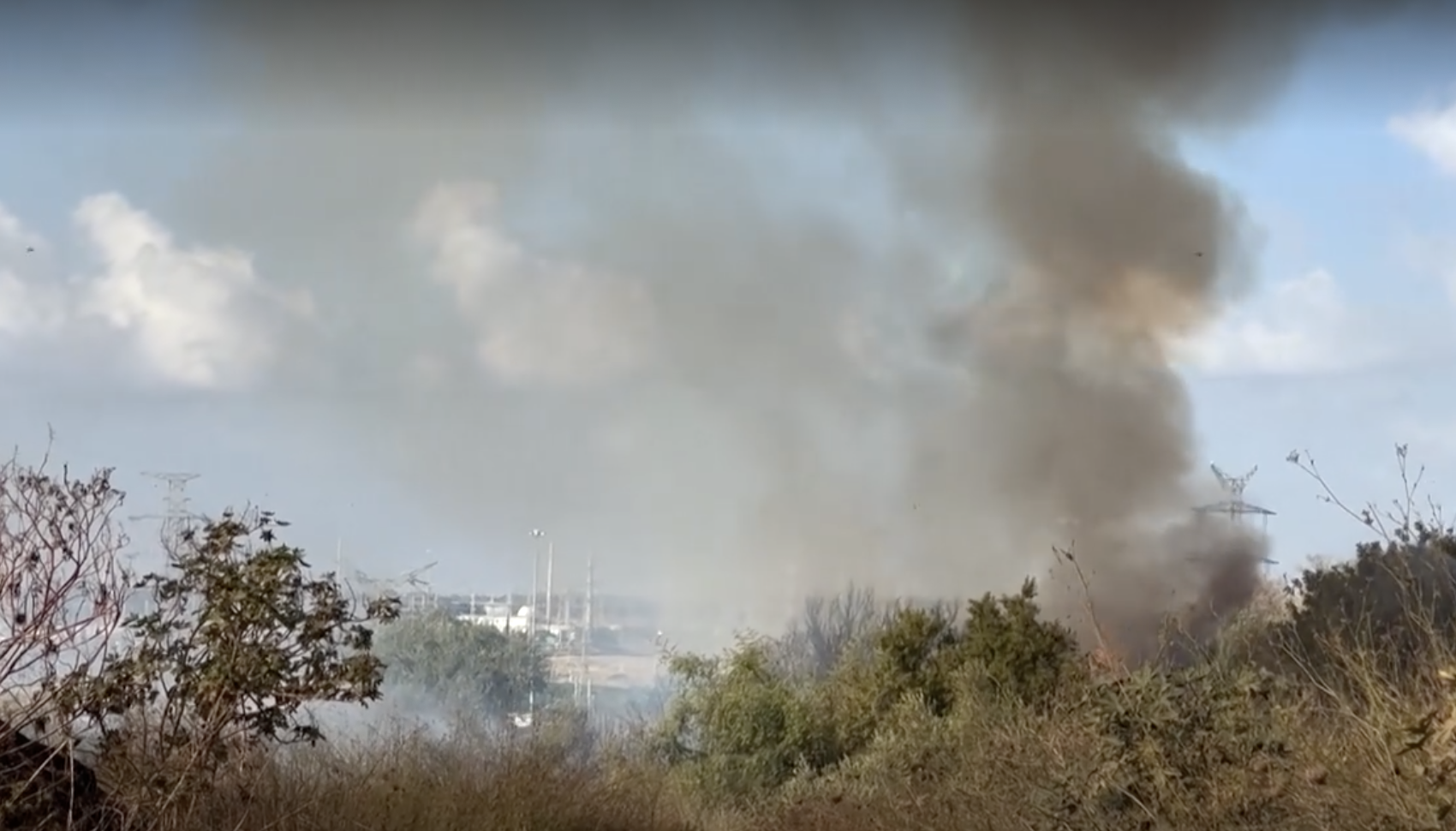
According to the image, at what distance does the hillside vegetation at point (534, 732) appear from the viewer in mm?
6340

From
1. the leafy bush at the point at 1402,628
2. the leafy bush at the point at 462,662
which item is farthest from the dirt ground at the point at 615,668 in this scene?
the leafy bush at the point at 1402,628

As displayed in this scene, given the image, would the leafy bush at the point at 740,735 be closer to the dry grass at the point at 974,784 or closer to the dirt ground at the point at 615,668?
the dirt ground at the point at 615,668

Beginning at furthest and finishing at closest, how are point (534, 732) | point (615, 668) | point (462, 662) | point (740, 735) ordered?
1. point (615, 668)
2. point (740, 735)
3. point (462, 662)
4. point (534, 732)

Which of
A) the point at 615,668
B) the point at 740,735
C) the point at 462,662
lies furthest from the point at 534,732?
the point at 615,668

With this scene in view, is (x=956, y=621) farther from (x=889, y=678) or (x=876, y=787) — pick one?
(x=876, y=787)

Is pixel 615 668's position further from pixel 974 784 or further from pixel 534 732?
pixel 974 784

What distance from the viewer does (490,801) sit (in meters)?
10.7

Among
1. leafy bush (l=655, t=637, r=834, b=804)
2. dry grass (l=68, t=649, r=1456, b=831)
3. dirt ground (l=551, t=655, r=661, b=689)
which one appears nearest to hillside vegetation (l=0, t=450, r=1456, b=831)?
dry grass (l=68, t=649, r=1456, b=831)

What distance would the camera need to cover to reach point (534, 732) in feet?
44.5

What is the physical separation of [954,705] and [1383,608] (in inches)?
235

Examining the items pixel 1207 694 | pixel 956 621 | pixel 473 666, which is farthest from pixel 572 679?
pixel 1207 694

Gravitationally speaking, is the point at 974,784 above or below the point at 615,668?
below

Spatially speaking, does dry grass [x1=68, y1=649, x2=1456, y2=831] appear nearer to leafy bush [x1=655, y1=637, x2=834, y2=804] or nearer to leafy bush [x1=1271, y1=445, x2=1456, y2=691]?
leafy bush [x1=1271, y1=445, x2=1456, y2=691]

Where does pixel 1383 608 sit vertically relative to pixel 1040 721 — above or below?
above
